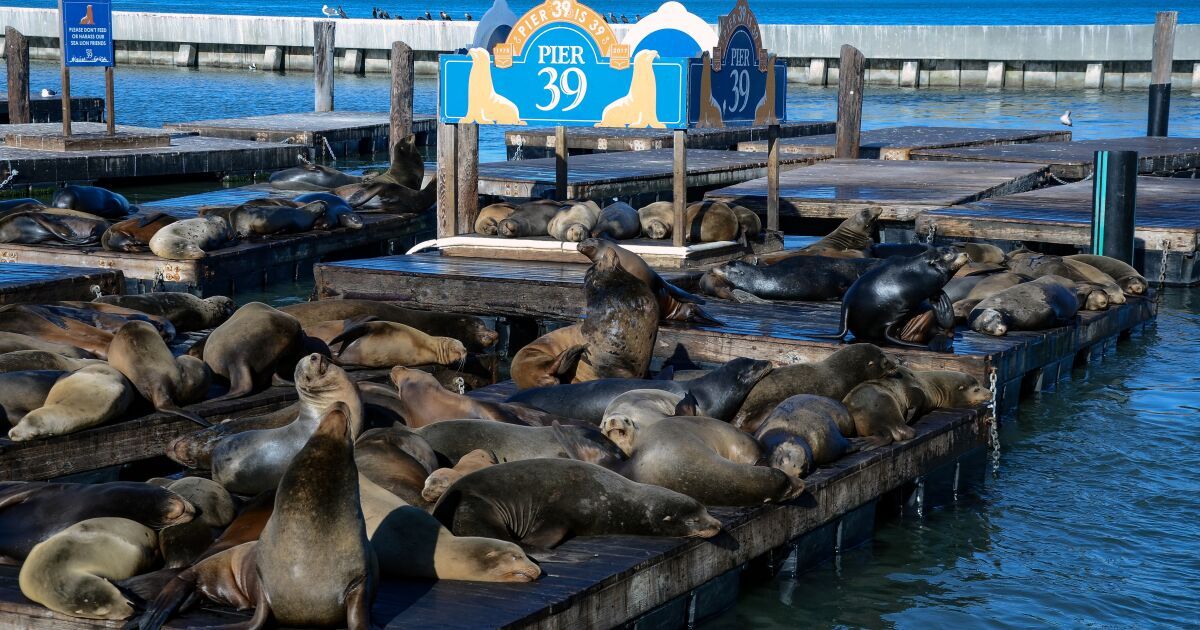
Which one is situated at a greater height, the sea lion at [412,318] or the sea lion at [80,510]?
the sea lion at [412,318]

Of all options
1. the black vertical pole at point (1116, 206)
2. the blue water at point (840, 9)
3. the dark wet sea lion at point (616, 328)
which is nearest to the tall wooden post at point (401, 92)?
the black vertical pole at point (1116, 206)

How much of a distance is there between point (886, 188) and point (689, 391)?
8.40 metres

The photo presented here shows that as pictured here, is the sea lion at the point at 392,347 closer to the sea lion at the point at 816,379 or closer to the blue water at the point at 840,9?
the sea lion at the point at 816,379

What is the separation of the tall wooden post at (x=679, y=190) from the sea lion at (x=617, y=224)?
424 mm

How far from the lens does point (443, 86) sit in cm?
1081

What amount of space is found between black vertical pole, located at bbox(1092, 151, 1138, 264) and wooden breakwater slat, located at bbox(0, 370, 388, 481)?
705 cm

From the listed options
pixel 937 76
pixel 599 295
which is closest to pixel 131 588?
pixel 599 295

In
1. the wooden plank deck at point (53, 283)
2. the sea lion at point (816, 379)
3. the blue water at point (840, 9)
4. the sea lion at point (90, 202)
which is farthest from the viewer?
the blue water at point (840, 9)

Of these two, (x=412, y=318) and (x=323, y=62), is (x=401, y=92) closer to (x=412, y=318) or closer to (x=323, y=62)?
(x=323, y=62)

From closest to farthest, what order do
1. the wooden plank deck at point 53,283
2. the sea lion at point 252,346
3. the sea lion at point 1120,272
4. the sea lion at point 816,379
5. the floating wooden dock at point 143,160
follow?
the sea lion at point 816,379 → the sea lion at point 252,346 → the wooden plank deck at point 53,283 → the sea lion at point 1120,272 → the floating wooden dock at point 143,160

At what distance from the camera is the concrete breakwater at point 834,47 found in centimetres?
3816

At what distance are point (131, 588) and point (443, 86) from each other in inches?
269

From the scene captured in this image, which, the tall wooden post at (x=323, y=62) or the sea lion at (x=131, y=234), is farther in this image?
the tall wooden post at (x=323, y=62)

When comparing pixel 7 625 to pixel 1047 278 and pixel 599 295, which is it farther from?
pixel 1047 278
